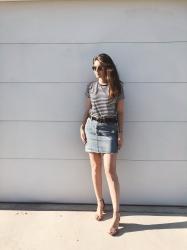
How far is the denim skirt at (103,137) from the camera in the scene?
11.7ft

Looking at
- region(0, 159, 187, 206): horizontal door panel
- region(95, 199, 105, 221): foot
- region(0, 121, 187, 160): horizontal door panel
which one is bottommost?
region(95, 199, 105, 221): foot

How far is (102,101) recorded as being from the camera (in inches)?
139

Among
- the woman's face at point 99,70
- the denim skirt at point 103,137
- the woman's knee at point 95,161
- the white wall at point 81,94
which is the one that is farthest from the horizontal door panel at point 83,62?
the woman's knee at point 95,161

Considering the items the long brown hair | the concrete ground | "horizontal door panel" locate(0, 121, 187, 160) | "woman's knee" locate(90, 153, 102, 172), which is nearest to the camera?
the concrete ground

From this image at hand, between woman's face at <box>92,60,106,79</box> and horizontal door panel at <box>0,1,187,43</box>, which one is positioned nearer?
woman's face at <box>92,60,106,79</box>

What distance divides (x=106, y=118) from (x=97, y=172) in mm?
577

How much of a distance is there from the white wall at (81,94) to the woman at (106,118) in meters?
0.35

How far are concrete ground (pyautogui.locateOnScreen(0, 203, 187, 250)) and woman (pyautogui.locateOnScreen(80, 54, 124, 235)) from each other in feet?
0.58

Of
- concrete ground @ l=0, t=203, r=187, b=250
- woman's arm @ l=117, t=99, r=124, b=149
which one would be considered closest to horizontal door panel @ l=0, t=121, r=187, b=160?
woman's arm @ l=117, t=99, r=124, b=149

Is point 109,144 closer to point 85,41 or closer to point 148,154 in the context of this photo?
point 148,154

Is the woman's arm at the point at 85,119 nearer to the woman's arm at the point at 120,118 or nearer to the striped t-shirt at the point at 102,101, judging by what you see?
the striped t-shirt at the point at 102,101

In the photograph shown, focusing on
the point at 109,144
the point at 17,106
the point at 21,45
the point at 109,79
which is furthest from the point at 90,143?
the point at 21,45

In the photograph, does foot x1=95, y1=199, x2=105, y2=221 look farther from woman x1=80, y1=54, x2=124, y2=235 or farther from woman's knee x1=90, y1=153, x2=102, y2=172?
woman's knee x1=90, y1=153, x2=102, y2=172

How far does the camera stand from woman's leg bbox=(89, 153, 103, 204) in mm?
3715
